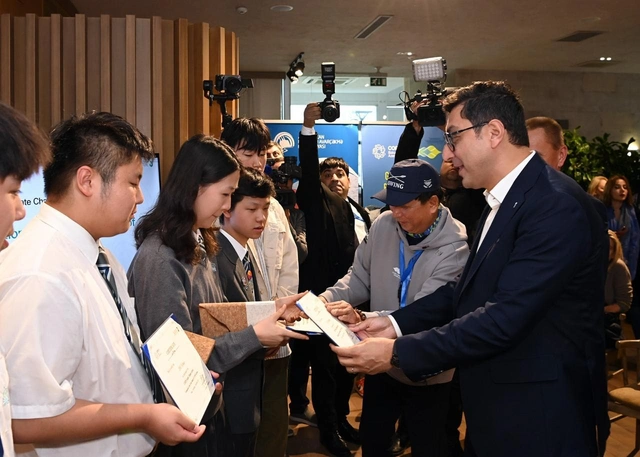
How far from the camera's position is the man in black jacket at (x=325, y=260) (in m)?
3.94

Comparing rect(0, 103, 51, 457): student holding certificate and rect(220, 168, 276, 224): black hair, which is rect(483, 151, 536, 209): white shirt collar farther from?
rect(0, 103, 51, 457): student holding certificate

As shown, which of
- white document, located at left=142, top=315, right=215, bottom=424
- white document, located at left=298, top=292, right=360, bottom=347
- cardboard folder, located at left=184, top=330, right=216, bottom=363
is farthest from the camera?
white document, located at left=298, top=292, right=360, bottom=347

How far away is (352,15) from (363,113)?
8918mm

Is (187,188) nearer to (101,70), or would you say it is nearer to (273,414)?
(273,414)

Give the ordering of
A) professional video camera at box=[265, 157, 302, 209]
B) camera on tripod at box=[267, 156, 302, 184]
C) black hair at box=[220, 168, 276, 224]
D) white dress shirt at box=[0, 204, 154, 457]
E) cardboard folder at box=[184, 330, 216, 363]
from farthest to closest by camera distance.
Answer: camera on tripod at box=[267, 156, 302, 184]
professional video camera at box=[265, 157, 302, 209]
black hair at box=[220, 168, 276, 224]
cardboard folder at box=[184, 330, 216, 363]
white dress shirt at box=[0, 204, 154, 457]

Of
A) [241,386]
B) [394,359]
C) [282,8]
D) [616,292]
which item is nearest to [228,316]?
[241,386]

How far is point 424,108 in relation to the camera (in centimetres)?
363

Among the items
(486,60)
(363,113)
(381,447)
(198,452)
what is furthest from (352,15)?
(363,113)

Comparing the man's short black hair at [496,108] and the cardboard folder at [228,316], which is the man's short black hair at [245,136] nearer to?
the cardboard folder at [228,316]

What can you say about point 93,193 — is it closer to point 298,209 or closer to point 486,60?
point 298,209

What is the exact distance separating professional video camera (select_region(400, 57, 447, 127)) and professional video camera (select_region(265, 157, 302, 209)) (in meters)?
0.80

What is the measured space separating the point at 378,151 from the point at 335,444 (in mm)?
4198

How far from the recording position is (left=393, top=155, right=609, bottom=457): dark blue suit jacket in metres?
1.80

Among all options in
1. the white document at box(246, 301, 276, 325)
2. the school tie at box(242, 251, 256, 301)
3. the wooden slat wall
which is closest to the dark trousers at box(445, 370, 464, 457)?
the school tie at box(242, 251, 256, 301)
